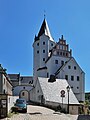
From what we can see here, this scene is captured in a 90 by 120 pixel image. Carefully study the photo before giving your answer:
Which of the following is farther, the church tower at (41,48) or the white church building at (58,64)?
the church tower at (41,48)

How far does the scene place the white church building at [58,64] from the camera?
206 feet

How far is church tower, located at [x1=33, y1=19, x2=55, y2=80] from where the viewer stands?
69438 millimetres

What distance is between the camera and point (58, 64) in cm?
6462

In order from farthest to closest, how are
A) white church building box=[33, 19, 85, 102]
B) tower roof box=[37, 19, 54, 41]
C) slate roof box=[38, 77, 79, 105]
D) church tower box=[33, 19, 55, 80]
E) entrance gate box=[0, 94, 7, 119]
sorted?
tower roof box=[37, 19, 54, 41], church tower box=[33, 19, 55, 80], white church building box=[33, 19, 85, 102], slate roof box=[38, 77, 79, 105], entrance gate box=[0, 94, 7, 119]

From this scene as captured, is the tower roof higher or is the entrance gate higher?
the tower roof

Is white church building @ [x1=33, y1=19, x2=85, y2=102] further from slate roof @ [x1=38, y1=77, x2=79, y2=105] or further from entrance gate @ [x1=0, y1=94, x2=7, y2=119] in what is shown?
entrance gate @ [x1=0, y1=94, x2=7, y2=119]

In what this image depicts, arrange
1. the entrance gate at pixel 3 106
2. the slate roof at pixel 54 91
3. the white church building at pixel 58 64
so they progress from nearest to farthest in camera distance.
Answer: the entrance gate at pixel 3 106
the slate roof at pixel 54 91
the white church building at pixel 58 64

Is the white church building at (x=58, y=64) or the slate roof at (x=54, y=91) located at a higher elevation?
the white church building at (x=58, y=64)

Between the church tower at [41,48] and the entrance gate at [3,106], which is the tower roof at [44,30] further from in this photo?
the entrance gate at [3,106]

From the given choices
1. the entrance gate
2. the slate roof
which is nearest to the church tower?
the slate roof

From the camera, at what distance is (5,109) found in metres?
19.0

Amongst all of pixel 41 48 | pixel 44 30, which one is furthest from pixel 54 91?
pixel 44 30

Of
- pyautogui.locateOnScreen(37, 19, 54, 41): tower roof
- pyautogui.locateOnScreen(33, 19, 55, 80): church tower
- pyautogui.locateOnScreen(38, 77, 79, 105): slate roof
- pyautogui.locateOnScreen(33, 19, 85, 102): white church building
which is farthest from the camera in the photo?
pyautogui.locateOnScreen(37, 19, 54, 41): tower roof

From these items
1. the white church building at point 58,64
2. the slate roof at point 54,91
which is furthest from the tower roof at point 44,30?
the slate roof at point 54,91
